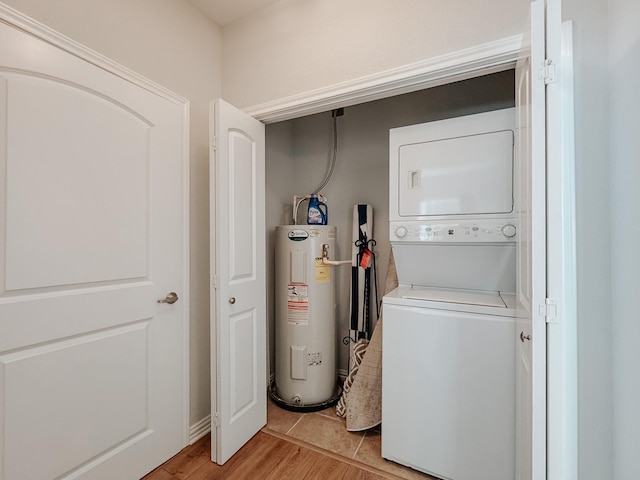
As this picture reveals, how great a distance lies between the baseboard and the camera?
1808 mm

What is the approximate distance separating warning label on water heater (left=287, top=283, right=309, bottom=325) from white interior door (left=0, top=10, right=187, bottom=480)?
78 cm

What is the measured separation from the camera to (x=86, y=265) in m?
1.32

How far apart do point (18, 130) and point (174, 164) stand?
2.13ft

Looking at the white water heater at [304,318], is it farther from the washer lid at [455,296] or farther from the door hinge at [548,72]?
the door hinge at [548,72]

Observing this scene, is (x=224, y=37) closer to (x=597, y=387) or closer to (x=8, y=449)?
(x=8, y=449)

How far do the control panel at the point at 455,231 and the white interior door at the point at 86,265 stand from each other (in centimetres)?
131

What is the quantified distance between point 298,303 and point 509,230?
144cm

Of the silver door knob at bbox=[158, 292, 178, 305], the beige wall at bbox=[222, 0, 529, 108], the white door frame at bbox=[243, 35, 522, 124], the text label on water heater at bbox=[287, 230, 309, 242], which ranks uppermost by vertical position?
the beige wall at bbox=[222, 0, 529, 108]

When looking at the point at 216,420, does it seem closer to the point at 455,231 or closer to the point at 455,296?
the point at 455,296

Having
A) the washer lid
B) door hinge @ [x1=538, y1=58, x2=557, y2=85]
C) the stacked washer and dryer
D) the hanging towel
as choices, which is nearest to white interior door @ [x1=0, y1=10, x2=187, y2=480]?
the hanging towel

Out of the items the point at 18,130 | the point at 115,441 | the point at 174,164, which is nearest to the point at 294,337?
the point at 115,441

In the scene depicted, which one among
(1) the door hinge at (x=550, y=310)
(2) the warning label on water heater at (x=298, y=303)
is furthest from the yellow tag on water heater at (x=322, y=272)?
(1) the door hinge at (x=550, y=310)

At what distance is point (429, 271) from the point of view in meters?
1.82

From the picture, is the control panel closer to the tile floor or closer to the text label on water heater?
the text label on water heater
